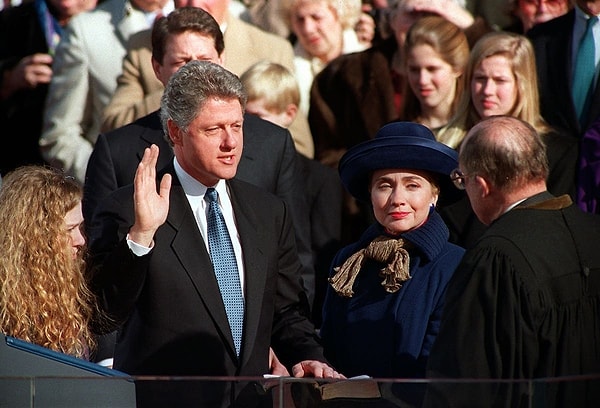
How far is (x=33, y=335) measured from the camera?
4.84 meters

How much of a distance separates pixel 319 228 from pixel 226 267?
2.24 meters

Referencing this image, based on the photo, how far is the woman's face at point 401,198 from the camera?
555cm

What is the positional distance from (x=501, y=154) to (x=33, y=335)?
5.70 ft

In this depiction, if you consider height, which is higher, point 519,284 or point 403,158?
point 403,158

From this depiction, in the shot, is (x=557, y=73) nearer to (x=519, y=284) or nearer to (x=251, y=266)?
(x=251, y=266)

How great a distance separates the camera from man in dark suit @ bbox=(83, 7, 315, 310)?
6066 millimetres

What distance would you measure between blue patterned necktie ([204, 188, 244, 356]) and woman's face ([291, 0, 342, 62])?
3.33m

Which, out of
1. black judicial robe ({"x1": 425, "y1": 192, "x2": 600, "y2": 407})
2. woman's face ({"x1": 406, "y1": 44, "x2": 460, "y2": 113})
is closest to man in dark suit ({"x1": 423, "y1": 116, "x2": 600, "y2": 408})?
black judicial robe ({"x1": 425, "y1": 192, "x2": 600, "y2": 407})

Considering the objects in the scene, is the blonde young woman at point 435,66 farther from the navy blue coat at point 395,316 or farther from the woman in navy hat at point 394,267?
the navy blue coat at point 395,316

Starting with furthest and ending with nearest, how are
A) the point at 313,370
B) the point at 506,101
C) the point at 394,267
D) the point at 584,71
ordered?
the point at 584,71, the point at 506,101, the point at 394,267, the point at 313,370

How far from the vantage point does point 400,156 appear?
222 inches

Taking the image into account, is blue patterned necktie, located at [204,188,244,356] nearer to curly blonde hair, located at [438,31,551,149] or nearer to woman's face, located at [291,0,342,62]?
curly blonde hair, located at [438,31,551,149]

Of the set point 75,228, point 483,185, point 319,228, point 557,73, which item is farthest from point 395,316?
point 557,73

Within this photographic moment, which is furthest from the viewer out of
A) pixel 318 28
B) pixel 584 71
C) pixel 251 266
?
pixel 318 28
